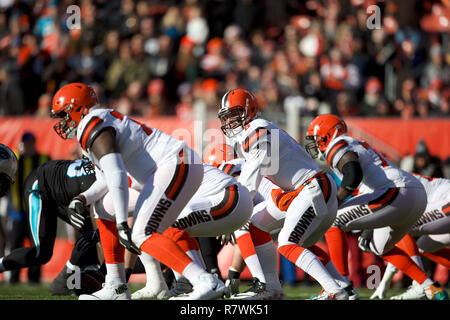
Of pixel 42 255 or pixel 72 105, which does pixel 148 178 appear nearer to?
pixel 72 105

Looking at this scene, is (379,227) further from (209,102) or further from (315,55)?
(315,55)

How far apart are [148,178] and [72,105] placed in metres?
0.85

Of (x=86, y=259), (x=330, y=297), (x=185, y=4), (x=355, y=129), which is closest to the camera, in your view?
(x=330, y=297)

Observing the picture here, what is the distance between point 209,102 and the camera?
510 inches

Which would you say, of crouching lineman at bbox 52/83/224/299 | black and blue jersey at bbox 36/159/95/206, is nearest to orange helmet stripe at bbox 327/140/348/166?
crouching lineman at bbox 52/83/224/299

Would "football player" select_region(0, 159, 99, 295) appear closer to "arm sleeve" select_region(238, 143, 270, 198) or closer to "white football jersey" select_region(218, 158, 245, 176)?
"white football jersey" select_region(218, 158, 245, 176)

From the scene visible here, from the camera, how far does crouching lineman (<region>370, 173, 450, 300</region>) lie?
25.6 ft

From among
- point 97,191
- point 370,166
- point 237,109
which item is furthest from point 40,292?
point 370,166

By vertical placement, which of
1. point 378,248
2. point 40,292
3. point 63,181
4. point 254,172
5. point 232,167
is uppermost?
point 254,172

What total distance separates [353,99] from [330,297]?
24.3 feet

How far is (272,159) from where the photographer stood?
6.39 metres

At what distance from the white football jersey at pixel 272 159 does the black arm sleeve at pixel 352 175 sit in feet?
1.52
